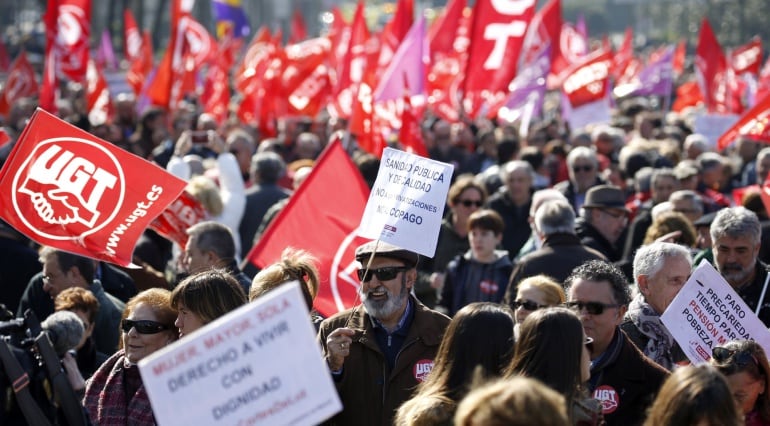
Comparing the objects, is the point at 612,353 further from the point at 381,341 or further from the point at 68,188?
the point at 68,188

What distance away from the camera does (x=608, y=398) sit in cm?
462

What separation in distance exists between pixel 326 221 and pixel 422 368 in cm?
237

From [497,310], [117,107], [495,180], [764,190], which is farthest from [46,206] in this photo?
[117,107]

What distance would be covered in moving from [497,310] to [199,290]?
1302 mm

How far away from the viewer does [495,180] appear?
39.1 feet

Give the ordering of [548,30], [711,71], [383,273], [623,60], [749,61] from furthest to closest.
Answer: [623,60] → [711,71] → [749,61] → [548,30] → [383,273]

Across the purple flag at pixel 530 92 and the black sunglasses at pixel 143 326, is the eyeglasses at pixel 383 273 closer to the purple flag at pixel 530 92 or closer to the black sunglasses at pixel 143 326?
the black sunglasses at pixel 143 326

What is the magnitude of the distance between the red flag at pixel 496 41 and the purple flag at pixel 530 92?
1.54 metres

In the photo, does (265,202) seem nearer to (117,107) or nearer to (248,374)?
(248,374)

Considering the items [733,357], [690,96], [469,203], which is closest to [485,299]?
[469,203]

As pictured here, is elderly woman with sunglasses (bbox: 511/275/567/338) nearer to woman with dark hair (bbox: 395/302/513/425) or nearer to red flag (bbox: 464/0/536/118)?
woman with dark hair (bbox: 395/302/513/425)

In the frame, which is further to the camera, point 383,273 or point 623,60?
point 623,60

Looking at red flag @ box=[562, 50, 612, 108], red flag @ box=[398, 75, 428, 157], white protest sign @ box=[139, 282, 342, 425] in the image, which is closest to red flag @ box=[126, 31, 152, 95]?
red flag @ box=[562, 50, 612, 108]

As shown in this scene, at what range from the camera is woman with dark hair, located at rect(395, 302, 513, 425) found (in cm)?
402
